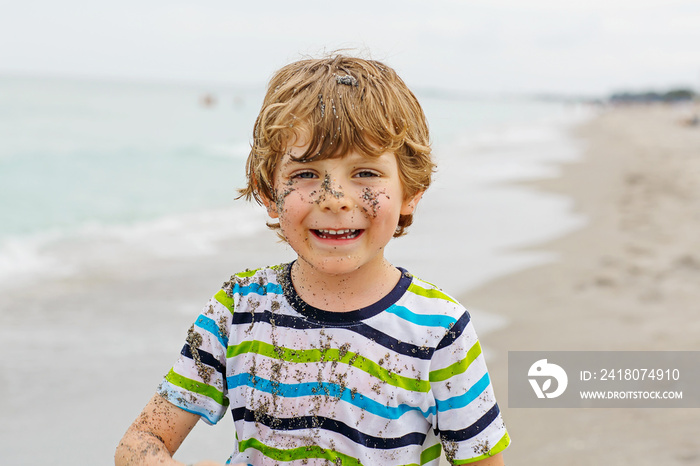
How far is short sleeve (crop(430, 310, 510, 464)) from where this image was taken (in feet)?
5.23

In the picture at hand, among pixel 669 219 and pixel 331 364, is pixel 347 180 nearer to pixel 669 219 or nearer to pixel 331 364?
pixel 331 364

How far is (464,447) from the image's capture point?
1.60 m

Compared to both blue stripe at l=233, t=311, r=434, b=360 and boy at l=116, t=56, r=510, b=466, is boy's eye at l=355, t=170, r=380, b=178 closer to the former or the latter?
boy at l=116, t=56, r=510, b=466

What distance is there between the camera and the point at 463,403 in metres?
1.59

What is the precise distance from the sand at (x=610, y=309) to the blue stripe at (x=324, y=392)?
208 centimetres

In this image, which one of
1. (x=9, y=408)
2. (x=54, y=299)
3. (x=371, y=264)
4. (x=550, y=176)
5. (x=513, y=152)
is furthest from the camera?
(x=513, y=152)

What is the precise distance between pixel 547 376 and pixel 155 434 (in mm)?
3245

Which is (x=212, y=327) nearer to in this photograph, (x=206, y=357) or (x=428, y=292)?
(x=206, y=357)

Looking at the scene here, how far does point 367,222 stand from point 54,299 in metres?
5.28

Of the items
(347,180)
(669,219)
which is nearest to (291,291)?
(347,180)

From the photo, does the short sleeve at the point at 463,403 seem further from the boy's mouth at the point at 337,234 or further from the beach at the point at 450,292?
the beach at the point at 450,292

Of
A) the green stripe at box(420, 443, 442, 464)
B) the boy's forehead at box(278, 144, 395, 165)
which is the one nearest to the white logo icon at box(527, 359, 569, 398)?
the green stripe at box(420, 443, 442, 464)

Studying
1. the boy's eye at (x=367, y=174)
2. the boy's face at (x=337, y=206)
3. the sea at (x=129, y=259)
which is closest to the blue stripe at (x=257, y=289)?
the boy's face at (x=337, y=206)

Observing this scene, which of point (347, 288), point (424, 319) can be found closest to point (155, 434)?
point (347, 288)
